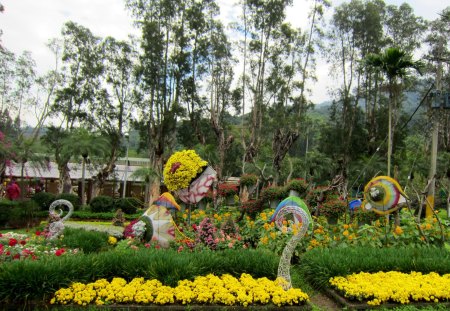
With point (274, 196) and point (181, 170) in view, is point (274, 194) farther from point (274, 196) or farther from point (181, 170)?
point (181, 170)

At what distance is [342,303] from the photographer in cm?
522

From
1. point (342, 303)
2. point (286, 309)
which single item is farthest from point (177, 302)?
point (342, 303)

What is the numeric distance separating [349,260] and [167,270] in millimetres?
2821

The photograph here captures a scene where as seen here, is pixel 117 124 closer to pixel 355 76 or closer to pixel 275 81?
pixel 275 81

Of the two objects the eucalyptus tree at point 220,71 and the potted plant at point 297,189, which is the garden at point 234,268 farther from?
the eucalyptus tree at point 220,71

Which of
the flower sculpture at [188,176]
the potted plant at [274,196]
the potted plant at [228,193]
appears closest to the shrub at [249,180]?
the potted plant at [228,193]

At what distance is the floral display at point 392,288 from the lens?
5.17m

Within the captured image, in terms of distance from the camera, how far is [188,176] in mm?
9133

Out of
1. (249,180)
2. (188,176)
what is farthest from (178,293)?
(249,180)

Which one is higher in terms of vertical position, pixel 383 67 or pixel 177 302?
pixel 383 67

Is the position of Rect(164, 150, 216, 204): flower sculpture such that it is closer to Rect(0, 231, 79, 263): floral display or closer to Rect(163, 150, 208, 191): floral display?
Rect(163, 150, 208, 191): floral display

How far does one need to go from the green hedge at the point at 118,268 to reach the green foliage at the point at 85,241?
6.90 ft

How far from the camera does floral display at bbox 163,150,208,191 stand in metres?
9.12

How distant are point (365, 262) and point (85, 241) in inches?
204
